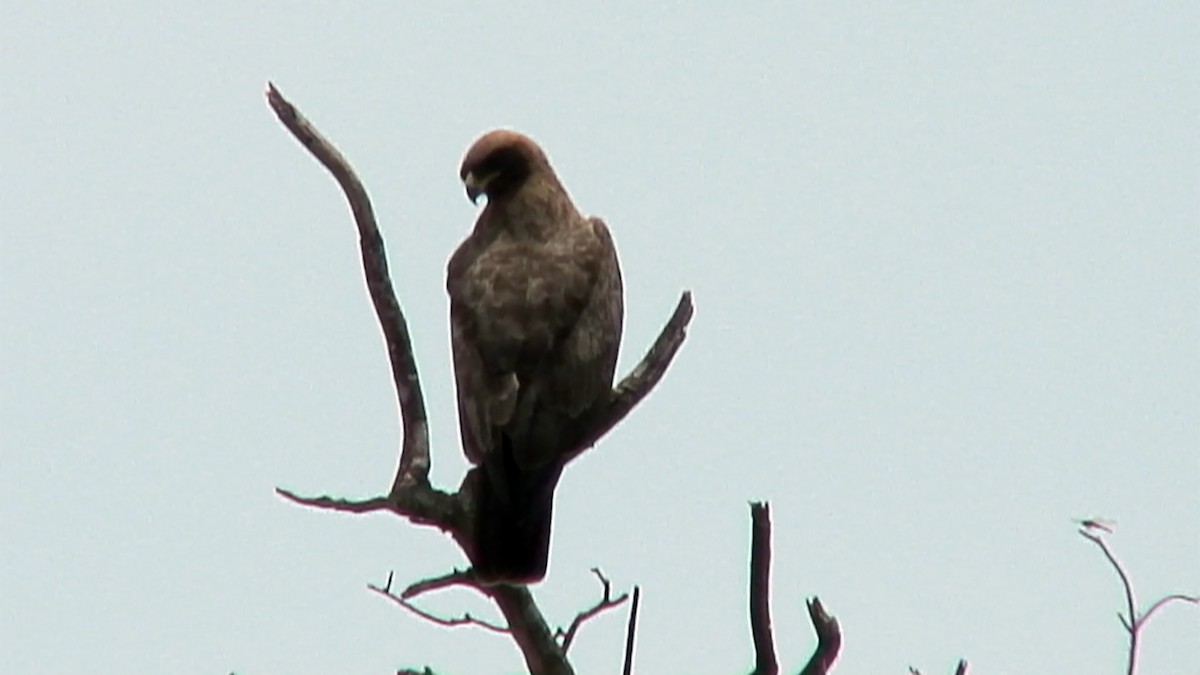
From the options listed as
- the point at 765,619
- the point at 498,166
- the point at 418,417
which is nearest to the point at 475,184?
the point at 498,166

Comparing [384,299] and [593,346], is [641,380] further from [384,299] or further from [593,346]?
[384,299]

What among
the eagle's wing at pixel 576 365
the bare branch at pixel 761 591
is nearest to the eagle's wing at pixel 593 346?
the eagle's wing at pixel 576 365

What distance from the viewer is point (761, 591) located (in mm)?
3445

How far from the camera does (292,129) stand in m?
4.51

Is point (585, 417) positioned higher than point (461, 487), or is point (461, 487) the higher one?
point (585, 417)

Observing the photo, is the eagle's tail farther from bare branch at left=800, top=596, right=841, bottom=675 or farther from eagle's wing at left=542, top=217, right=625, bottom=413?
bare branch at left=800, top=596, right=841, bottom=675

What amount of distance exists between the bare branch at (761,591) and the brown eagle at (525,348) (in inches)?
33.3

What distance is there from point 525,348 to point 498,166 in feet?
2.83

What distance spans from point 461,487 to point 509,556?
232 mm

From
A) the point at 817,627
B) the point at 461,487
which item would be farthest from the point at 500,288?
the point at 817,627

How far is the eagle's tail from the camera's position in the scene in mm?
4180

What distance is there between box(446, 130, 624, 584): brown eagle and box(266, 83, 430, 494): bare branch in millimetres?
206

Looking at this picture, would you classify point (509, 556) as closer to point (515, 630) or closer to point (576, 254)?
point (515, 630)

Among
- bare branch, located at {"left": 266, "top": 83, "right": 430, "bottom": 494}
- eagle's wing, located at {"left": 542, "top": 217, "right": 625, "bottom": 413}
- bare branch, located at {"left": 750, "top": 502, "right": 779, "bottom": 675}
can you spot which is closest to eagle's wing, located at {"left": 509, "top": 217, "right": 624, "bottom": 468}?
eagle's wing, located at {"left": 542, "top": 217, "right": 625, "bottom": 413}
